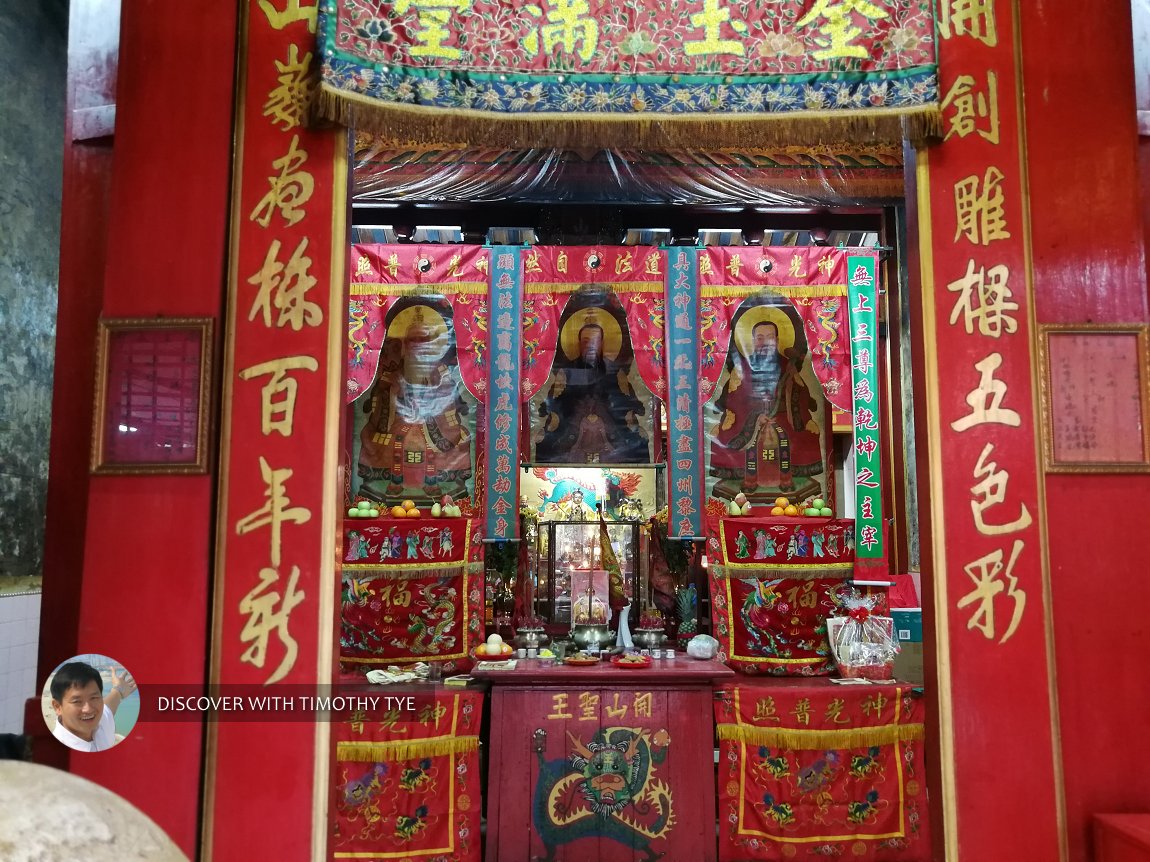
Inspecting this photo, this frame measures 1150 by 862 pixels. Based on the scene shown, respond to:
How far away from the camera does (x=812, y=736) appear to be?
4.49m

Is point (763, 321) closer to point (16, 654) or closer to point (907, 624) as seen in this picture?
point (907, 624)

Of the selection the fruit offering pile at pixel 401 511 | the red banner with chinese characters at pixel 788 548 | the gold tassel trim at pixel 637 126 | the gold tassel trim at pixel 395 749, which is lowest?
the gold tassel trim at pixel 395 749

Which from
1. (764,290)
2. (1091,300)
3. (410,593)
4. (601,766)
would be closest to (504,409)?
(410,593)

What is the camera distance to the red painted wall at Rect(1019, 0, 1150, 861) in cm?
267

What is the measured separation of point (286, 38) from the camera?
2912mm

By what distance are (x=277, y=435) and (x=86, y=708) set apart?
3.36 ft

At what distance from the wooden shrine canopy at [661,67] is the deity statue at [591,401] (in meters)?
3.48

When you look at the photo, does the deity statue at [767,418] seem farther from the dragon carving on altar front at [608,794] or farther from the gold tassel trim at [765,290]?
the dragon carving on altar front at [608,794]

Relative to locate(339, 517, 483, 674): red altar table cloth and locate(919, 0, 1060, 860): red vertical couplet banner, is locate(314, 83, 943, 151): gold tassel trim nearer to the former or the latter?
locate(919, 0, 1060, 860): red vertical couplet banner

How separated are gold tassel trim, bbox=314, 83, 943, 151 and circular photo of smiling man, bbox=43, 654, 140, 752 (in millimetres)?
1931

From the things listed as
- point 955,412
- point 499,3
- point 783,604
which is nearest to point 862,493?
point 783,604

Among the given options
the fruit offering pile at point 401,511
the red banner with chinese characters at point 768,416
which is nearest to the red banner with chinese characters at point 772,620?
the red banner with chinese characters at point 768,416

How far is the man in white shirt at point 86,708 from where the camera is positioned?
2.57 m

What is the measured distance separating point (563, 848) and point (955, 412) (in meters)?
2.97
